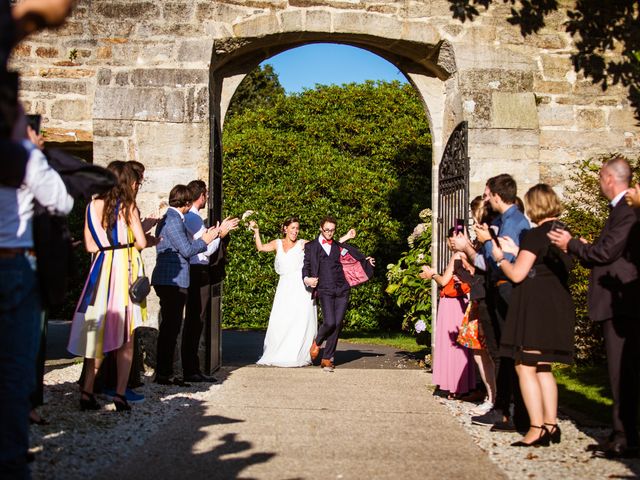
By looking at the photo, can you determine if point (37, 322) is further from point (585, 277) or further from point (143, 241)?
point (585, 277)

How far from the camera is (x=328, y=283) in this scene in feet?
32.4

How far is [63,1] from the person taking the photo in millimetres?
2666

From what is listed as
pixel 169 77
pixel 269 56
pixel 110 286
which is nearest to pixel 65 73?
pixel 169 77

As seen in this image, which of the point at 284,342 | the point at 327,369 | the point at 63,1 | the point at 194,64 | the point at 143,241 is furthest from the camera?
the point at 284,342

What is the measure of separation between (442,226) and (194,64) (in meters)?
2.99

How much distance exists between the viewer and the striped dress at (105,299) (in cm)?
582

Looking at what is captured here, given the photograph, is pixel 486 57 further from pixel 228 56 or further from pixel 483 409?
pixel 483 409

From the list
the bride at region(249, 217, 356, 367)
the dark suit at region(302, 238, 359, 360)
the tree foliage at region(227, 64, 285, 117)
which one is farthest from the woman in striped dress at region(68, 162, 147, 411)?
the tree foliage at region(227, 64, 285, 117)

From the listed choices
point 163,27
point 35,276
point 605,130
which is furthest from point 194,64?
point 35,276

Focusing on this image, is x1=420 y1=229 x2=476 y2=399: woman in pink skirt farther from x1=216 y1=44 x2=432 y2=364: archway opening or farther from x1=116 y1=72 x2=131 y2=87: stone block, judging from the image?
x1=216 y1=44 x2=432 y2=364: archway opening

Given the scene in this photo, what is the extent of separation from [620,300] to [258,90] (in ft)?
76.1

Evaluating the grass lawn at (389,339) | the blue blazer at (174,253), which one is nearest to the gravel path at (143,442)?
the blue blazer at (174,253)

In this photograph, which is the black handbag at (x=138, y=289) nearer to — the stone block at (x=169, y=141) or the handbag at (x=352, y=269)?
the stone block at (x=169, y=141)

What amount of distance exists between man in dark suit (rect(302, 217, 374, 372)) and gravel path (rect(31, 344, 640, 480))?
303 cm
